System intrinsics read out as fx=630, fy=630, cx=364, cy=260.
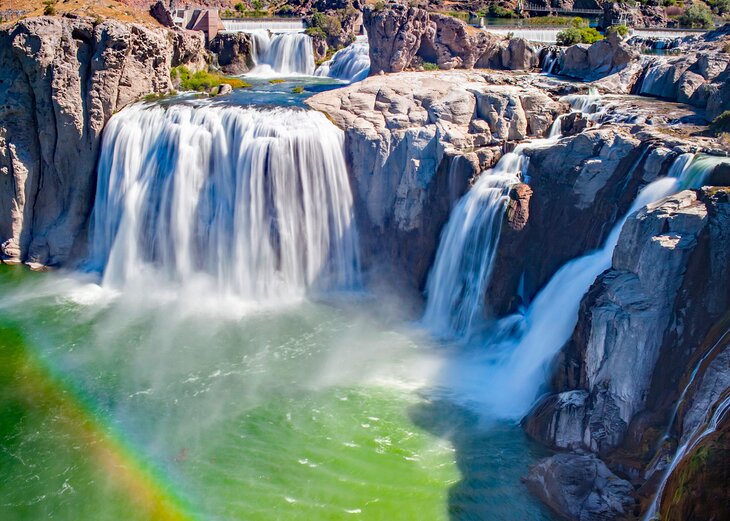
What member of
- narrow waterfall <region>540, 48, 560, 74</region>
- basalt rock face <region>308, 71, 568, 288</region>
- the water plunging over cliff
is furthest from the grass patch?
the water plunging over cliff

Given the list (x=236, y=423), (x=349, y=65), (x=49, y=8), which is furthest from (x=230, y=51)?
(x=236, y=423)

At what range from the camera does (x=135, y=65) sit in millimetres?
27781

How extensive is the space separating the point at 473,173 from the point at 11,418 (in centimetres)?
1589

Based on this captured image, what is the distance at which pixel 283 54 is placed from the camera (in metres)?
42.4

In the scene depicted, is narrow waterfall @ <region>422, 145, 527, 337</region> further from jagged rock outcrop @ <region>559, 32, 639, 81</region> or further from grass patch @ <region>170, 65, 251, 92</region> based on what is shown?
grass patch @ <region>170, 65, 251, 92</region>

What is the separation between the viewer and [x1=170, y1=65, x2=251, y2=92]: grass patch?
32.1 metres

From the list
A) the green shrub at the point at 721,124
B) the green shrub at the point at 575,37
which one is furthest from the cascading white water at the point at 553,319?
the green shrub at the point at 575,37

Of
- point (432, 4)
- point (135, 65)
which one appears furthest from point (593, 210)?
point (432, 4)

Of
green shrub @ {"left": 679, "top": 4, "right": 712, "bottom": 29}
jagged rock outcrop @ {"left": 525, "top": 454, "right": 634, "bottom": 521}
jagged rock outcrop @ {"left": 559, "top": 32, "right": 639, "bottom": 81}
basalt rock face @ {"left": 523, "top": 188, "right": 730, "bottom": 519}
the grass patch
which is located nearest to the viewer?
jagged rock outcrop @ {"left": 525, "top": 454, "right": 634, "bottom": 521}

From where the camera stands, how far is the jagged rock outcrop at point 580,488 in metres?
12.5

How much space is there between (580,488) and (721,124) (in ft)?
42.8

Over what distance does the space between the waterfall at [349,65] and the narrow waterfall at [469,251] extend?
60.4 ft

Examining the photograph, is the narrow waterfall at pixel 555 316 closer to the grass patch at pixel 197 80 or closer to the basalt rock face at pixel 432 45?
the basalt rock face at pixel 432 45

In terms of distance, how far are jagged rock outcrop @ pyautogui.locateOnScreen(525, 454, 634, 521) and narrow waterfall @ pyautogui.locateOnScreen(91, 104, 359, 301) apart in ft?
40.4
